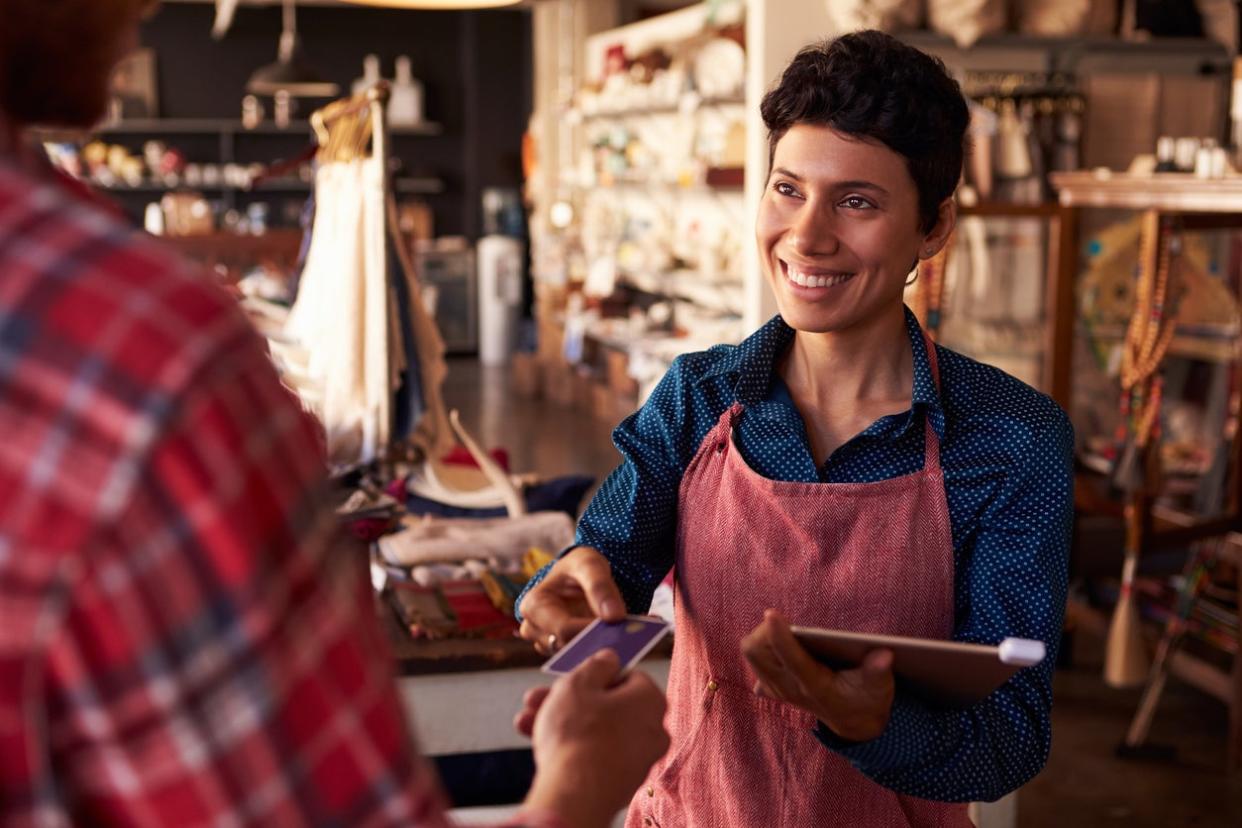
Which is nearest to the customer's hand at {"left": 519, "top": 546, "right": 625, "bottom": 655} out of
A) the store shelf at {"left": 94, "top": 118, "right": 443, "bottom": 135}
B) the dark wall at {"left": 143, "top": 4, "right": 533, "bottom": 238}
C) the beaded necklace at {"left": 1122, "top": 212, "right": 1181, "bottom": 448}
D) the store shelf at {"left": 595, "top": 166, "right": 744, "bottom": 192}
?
the beaded necklace at {"left": 1122, "top": 212, "right": 1181, "bottom": 448}

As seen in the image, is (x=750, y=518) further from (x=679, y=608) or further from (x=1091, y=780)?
(x=1091, y=780)

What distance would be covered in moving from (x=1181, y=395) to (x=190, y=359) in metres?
5.36

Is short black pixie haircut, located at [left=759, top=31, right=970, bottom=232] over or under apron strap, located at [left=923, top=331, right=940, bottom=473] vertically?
over

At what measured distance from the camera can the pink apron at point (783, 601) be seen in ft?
5.21

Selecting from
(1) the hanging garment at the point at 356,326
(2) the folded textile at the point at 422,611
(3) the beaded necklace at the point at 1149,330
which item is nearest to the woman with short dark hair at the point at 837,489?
(2) the folded textile at the point at 422,611

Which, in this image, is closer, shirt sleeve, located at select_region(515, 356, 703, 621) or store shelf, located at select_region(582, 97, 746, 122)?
shirt sleeve, located at select_region(515, 356, 703, 621)

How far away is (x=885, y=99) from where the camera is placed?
62.2 inches

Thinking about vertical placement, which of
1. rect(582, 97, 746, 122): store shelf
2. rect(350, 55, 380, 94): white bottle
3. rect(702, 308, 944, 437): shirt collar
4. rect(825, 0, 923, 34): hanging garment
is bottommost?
rect(702, 308, 944, 437): shirt collar

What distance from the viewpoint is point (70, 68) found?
0.69 meters

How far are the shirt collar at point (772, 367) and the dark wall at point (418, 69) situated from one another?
12.9m

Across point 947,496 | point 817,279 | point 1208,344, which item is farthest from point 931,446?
point 1208,344

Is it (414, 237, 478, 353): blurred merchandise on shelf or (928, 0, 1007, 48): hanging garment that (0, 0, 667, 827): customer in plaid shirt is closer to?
(928, 0, 1007, 48): hanging garment

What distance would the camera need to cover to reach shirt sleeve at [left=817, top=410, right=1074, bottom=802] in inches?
54.6

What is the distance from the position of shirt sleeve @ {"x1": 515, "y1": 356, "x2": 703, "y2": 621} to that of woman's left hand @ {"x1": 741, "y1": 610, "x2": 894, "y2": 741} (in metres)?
0.39
